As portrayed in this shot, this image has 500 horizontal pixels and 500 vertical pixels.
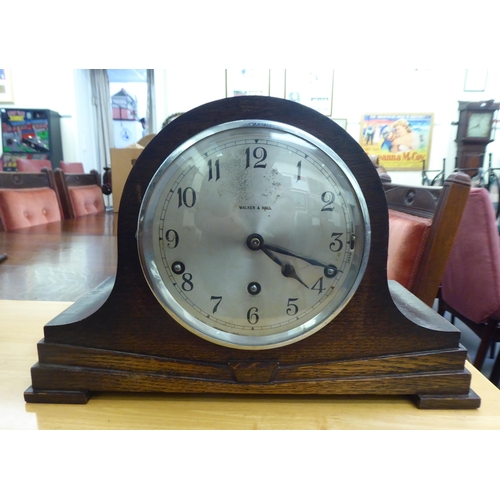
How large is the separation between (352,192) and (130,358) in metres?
0.33

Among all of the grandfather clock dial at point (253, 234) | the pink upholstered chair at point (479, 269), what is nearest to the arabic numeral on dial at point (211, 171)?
the grandfather clock dial at point (253, 234)

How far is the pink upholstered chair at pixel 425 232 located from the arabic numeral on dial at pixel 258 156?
399 millimetres

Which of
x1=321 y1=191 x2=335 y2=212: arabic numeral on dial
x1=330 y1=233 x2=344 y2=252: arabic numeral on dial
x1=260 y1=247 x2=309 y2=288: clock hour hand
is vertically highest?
x1=321 y1=191 x2=335 y2=212: arabic numeral on dial

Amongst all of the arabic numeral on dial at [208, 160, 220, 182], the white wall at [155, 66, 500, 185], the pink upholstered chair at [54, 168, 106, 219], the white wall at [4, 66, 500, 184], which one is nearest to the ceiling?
the white wall at [4, 66, 500, 184]

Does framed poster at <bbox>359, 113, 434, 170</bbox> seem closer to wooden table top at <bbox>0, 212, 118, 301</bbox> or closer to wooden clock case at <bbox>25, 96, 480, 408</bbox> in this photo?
wooden table top at <bbox>0, 212, 118, 301</bbox>

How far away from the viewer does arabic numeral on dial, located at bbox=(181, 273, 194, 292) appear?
0.46m

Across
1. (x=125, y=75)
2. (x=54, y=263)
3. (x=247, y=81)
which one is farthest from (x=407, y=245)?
(x=125, y=75)

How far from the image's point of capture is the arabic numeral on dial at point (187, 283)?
46 centimetres

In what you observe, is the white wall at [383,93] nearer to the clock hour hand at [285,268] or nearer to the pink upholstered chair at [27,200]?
the pink upholstered chair at [27,200]

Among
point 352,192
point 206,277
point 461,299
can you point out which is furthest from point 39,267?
point 461,299

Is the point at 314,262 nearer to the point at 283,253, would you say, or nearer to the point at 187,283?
the point at 283,253

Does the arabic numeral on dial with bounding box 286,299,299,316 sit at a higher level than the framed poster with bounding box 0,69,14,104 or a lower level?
lower

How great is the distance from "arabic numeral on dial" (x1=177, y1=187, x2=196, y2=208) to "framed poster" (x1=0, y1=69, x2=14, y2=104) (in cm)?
557

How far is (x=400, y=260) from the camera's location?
82 centimetres
